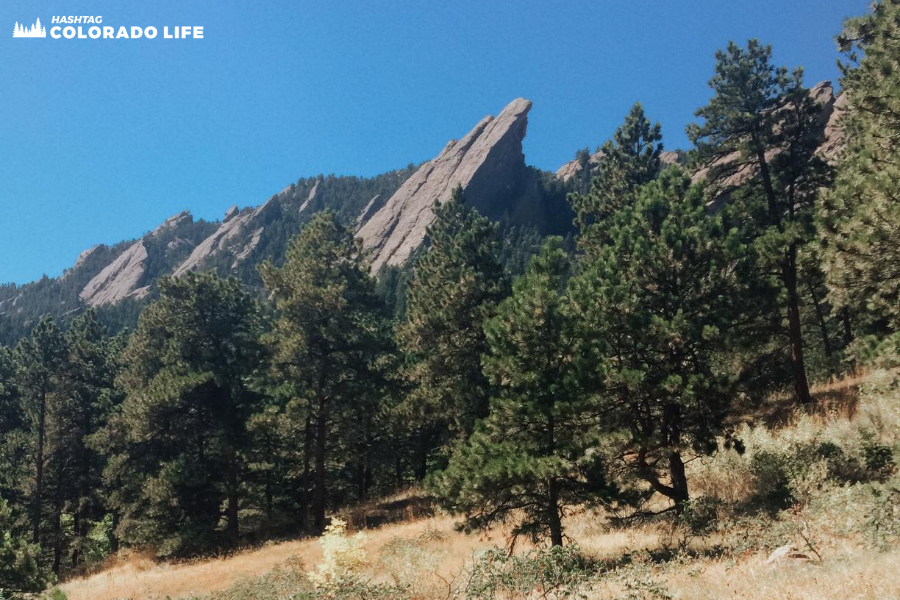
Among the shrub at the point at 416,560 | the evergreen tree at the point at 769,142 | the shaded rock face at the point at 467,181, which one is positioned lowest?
the shrub at the point at 416,560

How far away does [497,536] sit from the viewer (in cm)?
1688

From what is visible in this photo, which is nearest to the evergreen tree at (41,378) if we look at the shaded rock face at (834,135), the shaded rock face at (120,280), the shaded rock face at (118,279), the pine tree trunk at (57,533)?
the pine tree trunk at (57,533)

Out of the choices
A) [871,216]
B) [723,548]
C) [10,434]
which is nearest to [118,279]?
[10,434]

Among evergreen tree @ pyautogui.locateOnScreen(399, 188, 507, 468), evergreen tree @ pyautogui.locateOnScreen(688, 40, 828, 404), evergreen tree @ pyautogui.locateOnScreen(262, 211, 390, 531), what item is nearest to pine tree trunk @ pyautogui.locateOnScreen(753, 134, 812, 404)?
evergreen tree @ pyautogui.locateOnScreen(688, 40, 828, 404)

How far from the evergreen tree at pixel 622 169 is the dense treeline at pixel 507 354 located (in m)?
0.15

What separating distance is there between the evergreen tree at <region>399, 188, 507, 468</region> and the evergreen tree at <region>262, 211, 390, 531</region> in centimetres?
216

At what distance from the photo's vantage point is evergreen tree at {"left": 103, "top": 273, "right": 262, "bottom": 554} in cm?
2356

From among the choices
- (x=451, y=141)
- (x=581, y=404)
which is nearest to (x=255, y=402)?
(x=581, y=404)

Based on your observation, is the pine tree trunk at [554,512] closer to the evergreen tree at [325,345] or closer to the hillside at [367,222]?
the evergreen tree at [325,345]

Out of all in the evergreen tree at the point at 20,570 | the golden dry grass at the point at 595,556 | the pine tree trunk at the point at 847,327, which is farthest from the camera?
the pine tree trunk at the point at 847,327

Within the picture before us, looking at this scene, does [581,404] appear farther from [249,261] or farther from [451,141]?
[249,261]

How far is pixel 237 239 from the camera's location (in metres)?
171

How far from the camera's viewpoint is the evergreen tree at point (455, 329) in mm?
22172

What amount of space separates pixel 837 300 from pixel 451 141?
142909 mm
